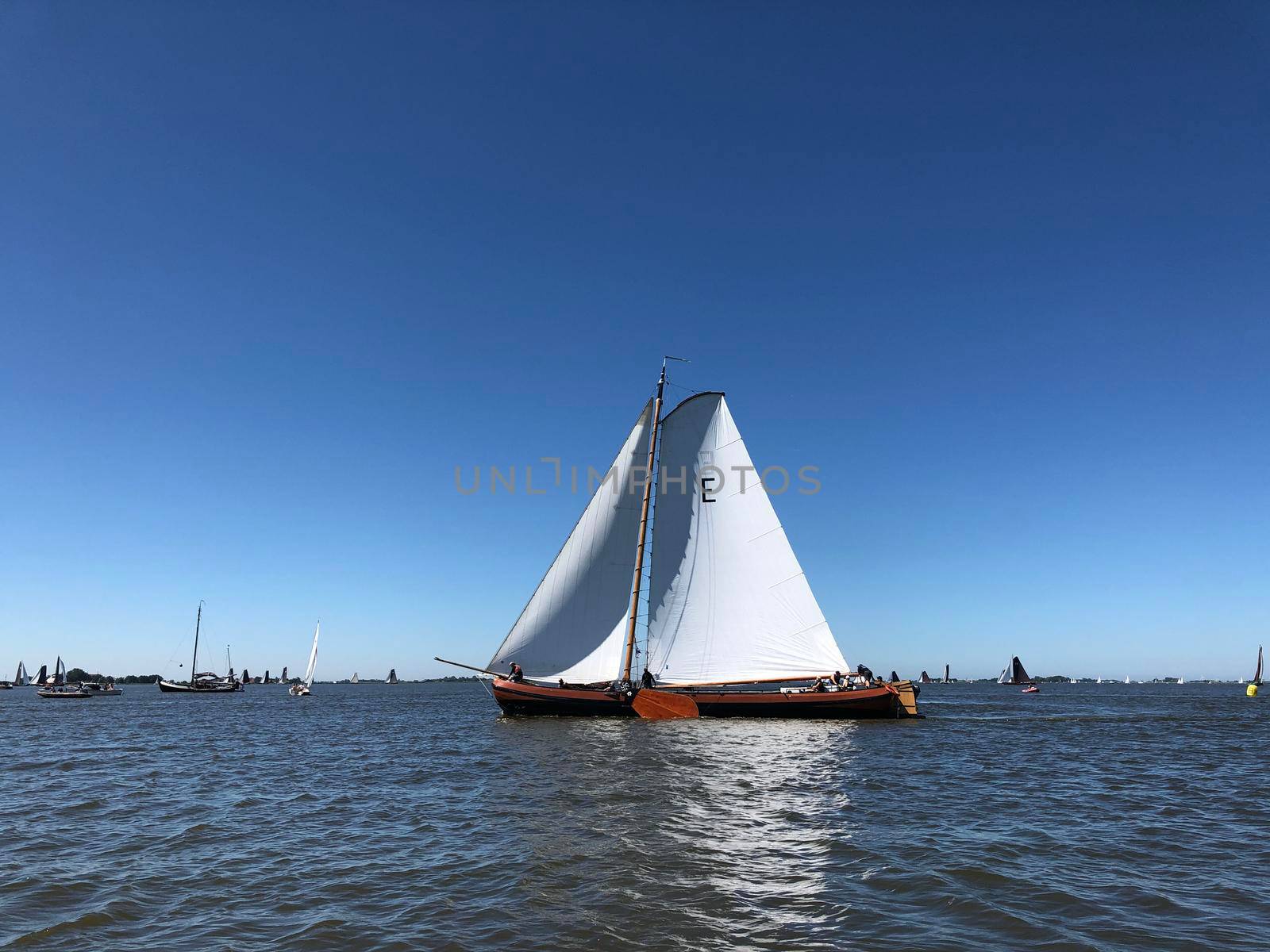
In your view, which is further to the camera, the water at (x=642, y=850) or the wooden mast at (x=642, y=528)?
the wooden mast at (x=642, y=528)

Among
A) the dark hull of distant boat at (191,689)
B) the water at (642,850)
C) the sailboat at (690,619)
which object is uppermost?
the sailboat at (690,619)

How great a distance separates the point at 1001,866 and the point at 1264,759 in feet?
79.2

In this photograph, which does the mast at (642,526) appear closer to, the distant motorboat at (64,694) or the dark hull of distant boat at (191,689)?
the distant motorboat at (64,694)

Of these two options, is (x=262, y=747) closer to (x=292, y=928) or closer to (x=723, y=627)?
(x=723, y=627)

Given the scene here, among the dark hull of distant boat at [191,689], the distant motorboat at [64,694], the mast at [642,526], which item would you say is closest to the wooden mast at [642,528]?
the mast at [642,526]

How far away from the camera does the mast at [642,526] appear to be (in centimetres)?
4256

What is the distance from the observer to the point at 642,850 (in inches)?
523

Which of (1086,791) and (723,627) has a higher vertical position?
(723,627)

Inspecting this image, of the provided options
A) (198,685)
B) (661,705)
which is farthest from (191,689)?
(661,705)

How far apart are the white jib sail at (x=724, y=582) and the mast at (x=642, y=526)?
0.81m

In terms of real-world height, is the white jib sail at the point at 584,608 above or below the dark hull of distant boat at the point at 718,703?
above

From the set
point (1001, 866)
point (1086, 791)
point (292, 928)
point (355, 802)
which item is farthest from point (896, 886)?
point (355, 802)

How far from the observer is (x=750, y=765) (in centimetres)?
2406

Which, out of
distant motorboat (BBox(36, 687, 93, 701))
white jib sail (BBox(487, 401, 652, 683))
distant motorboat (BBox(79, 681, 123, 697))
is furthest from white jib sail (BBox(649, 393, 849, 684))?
distant motorboat (BBox(79, 681, 123, 697))
